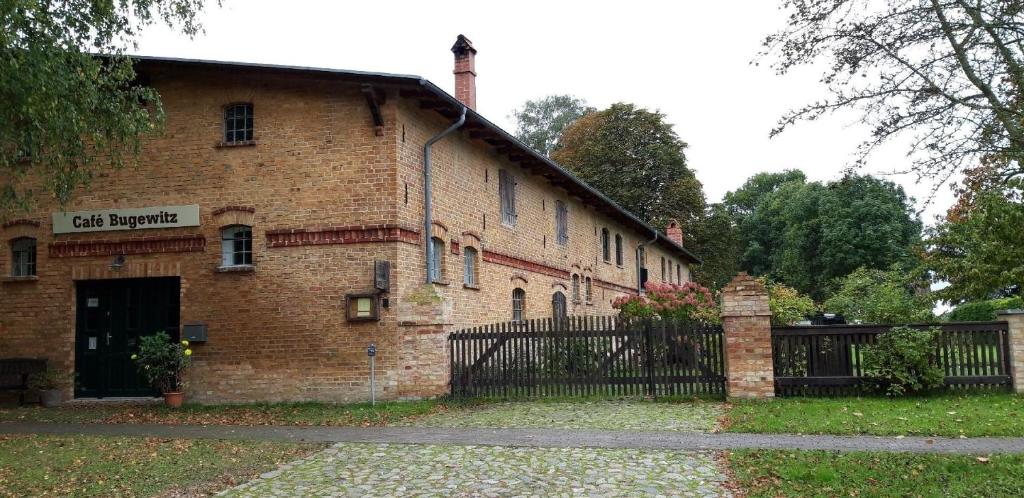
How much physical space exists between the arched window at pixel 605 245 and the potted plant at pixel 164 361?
17.3 metres

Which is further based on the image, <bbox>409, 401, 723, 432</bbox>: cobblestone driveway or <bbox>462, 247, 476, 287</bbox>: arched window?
<bbox>462, 247, 476, 287</bbox>: arched window

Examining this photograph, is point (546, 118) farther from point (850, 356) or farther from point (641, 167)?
point (850, 356)

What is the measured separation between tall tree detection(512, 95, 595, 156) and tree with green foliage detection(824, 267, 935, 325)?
2889 cm

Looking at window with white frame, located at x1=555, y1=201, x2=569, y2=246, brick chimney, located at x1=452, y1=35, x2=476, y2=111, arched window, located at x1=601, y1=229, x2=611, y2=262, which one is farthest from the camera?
arched window, located at x1=601, y1=229, x2=611, y2=262

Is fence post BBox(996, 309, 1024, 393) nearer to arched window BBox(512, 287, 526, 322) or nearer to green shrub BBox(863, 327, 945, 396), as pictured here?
green shrub BBox(863, 327, 945, 396)

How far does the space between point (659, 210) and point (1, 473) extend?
1481 inches

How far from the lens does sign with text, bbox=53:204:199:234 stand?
1420 centimetres

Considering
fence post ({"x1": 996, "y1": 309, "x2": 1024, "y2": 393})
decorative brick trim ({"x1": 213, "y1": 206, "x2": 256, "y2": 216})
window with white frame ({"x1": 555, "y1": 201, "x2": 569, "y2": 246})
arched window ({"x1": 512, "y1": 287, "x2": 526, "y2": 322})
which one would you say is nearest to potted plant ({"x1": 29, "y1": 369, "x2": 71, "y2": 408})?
decorative brick trim ({"x1": 213, "y1": 206, "x2": 256, "y2": 216})

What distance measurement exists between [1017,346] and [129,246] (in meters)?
15.2

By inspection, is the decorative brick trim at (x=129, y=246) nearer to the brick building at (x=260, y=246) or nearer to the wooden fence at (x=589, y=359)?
the brick building at (x=260, y=246)

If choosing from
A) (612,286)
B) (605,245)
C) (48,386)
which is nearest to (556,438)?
(48,386)

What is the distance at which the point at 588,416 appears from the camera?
1113 cm

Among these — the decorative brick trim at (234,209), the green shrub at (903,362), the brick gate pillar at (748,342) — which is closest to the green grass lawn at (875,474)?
the brick gate pillar at (748,342)

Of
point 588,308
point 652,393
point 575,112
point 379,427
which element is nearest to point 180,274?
point 379,427
